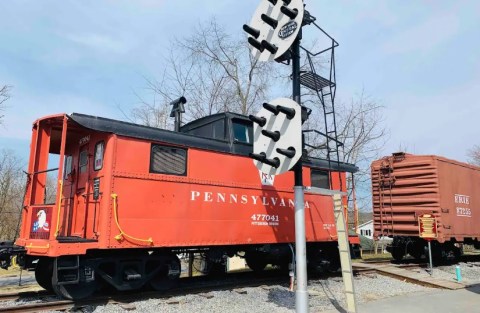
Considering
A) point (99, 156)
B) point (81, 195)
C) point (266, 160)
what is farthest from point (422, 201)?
point (266, 160)

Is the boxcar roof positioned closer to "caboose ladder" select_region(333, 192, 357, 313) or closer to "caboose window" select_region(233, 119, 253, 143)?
"caboose window" select_region(233, 119, 253, 143)

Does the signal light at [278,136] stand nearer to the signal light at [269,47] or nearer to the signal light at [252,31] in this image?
the signal light at [269,47]

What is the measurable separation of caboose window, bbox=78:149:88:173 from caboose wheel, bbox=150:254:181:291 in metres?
2.50

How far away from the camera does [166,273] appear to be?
27.4ft

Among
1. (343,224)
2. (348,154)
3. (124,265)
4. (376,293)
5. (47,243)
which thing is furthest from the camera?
(348,154)

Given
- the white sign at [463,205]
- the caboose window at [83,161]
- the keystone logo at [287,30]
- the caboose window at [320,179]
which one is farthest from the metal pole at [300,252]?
the white sign at [463,205]

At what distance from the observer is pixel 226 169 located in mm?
8938

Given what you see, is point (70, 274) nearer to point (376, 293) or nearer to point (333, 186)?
point (376, 293)

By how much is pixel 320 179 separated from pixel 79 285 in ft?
21.2

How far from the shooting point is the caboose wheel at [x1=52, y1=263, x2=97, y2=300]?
7055 millimetres

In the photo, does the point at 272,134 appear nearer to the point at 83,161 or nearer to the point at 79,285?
the point at 79,285

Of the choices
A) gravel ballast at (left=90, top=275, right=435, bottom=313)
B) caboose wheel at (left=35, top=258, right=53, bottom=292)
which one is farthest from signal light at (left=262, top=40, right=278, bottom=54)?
caboose wheel at (left=35, top=258, right=53, bottom=292)

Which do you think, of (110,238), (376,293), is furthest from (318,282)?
(110,238)

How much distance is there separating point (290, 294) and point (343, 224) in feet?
9.11
